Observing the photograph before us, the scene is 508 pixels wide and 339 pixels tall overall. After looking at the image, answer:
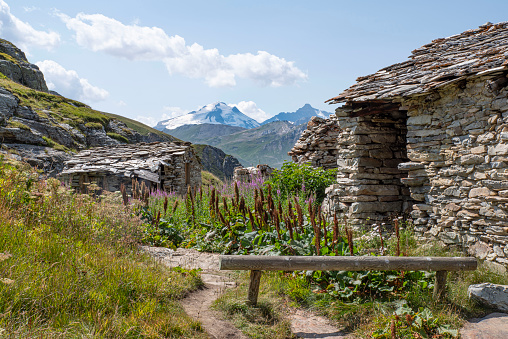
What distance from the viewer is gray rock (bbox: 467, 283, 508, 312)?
425 centimetres

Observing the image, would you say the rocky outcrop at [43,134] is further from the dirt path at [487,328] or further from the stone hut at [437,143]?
the dirt path at [487,328]

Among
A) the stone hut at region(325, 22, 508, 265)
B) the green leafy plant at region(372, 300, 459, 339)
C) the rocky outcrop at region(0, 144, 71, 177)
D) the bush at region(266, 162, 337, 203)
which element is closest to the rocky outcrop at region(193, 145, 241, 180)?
the rocky outcrop at region(0, 144, 71, 177)

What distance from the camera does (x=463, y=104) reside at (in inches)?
247

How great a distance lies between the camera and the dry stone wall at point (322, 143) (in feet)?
40.7

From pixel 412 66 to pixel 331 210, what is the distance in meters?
3.73

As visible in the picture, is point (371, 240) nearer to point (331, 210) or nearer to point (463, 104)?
point (331, 210)

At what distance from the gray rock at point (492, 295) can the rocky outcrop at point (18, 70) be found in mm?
63965

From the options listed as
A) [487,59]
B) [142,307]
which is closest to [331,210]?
[487,59]

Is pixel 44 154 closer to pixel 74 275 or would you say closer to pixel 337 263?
pixel 74 275

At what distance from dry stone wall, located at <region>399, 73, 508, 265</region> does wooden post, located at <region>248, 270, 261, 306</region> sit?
3805 mm

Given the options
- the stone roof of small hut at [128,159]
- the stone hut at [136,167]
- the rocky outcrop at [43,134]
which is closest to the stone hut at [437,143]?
the stone hut at [136,167]

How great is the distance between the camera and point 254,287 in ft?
15.0

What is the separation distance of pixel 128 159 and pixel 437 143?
17.4 m

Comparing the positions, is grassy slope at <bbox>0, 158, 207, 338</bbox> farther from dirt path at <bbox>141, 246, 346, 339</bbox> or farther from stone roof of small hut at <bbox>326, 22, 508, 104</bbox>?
stone roof of small hut at <bbox>326, 22, 508, 104</bbox>
